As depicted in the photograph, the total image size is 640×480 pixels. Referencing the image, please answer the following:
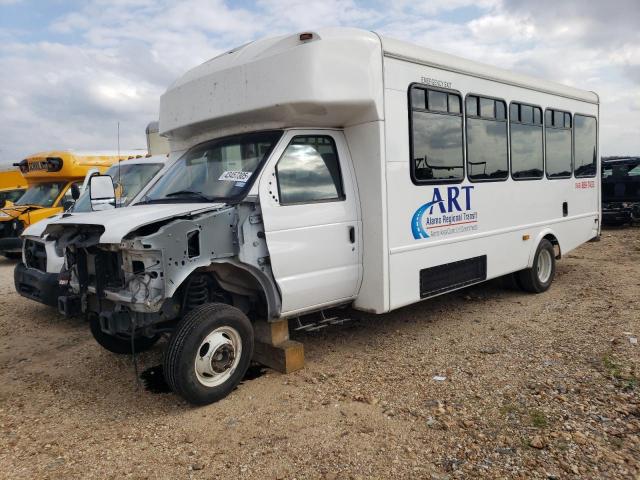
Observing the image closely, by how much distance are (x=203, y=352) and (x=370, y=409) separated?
139 cm

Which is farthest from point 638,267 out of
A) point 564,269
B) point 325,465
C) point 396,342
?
point 325,465

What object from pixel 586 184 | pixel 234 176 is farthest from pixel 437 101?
pixel 586 184

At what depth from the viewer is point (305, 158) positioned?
4.86 metres

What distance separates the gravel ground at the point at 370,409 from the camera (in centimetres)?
337

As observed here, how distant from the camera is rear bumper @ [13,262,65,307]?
621 centimetres

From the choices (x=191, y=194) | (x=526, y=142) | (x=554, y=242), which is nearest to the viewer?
(x=191, y=194)

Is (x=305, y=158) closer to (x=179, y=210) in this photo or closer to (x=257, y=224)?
(x=257, y=224)

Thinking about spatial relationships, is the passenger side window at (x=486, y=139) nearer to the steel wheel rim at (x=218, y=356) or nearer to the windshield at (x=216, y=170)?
the windshield at (x=216, y=170)

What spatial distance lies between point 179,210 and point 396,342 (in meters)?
2.80

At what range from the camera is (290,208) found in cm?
462

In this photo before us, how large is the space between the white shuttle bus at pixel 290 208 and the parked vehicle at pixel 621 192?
10767 mm

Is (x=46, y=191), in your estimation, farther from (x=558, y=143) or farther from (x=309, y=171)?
(x=558, y=143)

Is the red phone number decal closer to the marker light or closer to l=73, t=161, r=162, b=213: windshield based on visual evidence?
l=73, t=161, r=162, b=213: windshield

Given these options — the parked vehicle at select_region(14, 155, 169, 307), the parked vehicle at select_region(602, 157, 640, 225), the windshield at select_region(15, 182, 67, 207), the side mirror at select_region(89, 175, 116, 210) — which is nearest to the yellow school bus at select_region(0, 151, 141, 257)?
the windshield at select_region(15, 182, 67, 207)
